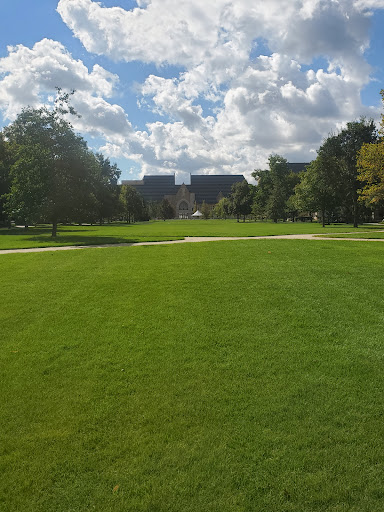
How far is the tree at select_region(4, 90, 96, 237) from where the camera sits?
26.7 meters

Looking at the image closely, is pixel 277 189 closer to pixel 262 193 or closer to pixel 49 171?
pixel 262 193

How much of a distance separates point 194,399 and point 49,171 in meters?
27.0

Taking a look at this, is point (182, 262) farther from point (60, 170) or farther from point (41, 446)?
point (60, 170)

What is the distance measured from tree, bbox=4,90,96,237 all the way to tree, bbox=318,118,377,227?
32876 millimetres

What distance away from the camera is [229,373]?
4.78m

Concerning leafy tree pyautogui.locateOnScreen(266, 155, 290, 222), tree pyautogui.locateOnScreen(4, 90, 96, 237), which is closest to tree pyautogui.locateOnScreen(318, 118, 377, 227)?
leafy tree pyautogui.locateOnScreen(266, 155, 290, 222)

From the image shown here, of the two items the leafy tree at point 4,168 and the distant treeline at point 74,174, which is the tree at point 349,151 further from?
the leafy tree at point 4,168

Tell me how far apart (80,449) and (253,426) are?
1.78 m

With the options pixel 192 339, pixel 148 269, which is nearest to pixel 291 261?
pixel 148 269

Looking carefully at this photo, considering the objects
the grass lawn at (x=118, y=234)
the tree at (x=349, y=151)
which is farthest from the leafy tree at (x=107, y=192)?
the tree at (x=349, y=151)

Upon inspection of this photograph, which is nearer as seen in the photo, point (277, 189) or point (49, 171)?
point (49, 171)

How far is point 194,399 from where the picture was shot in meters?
4.20

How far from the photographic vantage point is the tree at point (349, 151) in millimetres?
45625

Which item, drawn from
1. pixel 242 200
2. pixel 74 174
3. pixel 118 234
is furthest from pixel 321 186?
pixel 242 200
